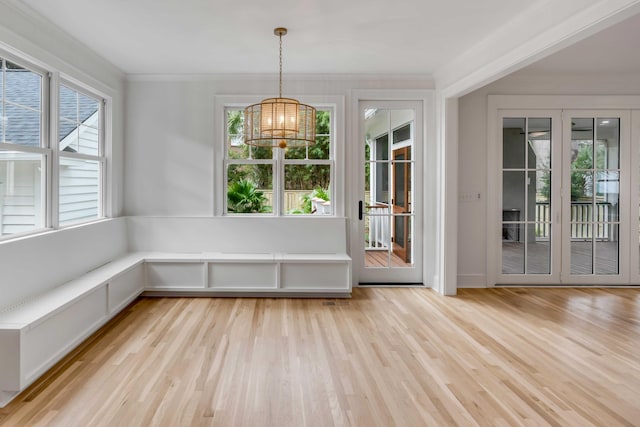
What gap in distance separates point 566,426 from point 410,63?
3645mm

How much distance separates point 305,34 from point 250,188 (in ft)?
6.73

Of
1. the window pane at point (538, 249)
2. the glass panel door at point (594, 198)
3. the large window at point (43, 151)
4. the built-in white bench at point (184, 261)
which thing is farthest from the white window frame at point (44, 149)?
the glass panel door at point (594, 198)

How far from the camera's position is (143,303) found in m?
4.25

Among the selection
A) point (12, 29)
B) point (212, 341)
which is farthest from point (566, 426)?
point (12, 29)

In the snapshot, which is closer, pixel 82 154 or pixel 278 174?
pixel 82 154

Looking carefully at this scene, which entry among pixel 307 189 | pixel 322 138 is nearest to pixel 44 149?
pixel 307 189

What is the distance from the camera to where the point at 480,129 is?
492 centimetres

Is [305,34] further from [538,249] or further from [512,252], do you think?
[538,249]

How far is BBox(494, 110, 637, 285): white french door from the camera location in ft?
16.3

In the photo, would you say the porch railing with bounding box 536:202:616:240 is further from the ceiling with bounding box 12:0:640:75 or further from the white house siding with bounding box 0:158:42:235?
the white house siding with bounding box 0:158:42:235

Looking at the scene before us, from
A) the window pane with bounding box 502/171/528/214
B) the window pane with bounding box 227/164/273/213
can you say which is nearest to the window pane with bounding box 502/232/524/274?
the window pane with bounding box 502/171/528/214

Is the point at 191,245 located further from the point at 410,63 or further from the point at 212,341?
the point at 410,63

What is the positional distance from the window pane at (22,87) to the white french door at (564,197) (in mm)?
4899

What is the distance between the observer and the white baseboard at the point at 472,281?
4.98 meters
